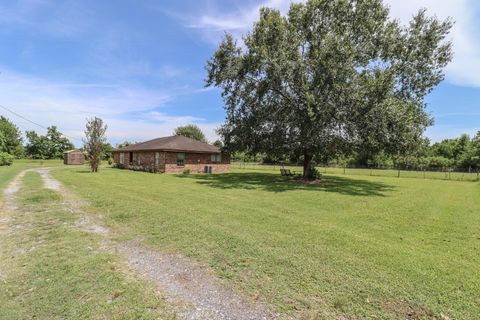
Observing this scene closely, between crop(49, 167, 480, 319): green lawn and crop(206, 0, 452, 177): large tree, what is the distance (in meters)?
7.55

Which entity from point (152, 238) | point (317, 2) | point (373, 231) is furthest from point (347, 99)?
point (152, 238)

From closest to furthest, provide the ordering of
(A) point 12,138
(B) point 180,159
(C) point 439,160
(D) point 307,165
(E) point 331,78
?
(E) point 331,78, (D) point 307,165, (B) point 180,159, (C) point 439,160, (A) point 12,138

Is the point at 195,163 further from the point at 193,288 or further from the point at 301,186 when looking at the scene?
the point at 193,288

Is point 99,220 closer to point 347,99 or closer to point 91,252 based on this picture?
point 91,252

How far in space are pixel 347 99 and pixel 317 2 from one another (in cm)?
683

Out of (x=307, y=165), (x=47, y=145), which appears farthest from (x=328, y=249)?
(x=47, y=145)

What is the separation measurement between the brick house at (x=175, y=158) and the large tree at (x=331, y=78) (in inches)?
314

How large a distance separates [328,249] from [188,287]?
113 inches

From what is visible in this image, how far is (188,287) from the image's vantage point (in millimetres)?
3801

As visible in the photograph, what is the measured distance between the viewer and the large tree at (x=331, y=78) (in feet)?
54.2

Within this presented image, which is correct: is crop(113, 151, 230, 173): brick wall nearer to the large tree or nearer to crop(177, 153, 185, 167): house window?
crop(177, 153, 185, 167): house window

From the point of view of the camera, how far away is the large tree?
16531mm

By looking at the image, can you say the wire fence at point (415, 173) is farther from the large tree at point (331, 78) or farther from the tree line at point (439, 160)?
the large tree at point (331, 78)

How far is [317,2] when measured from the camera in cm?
1820
